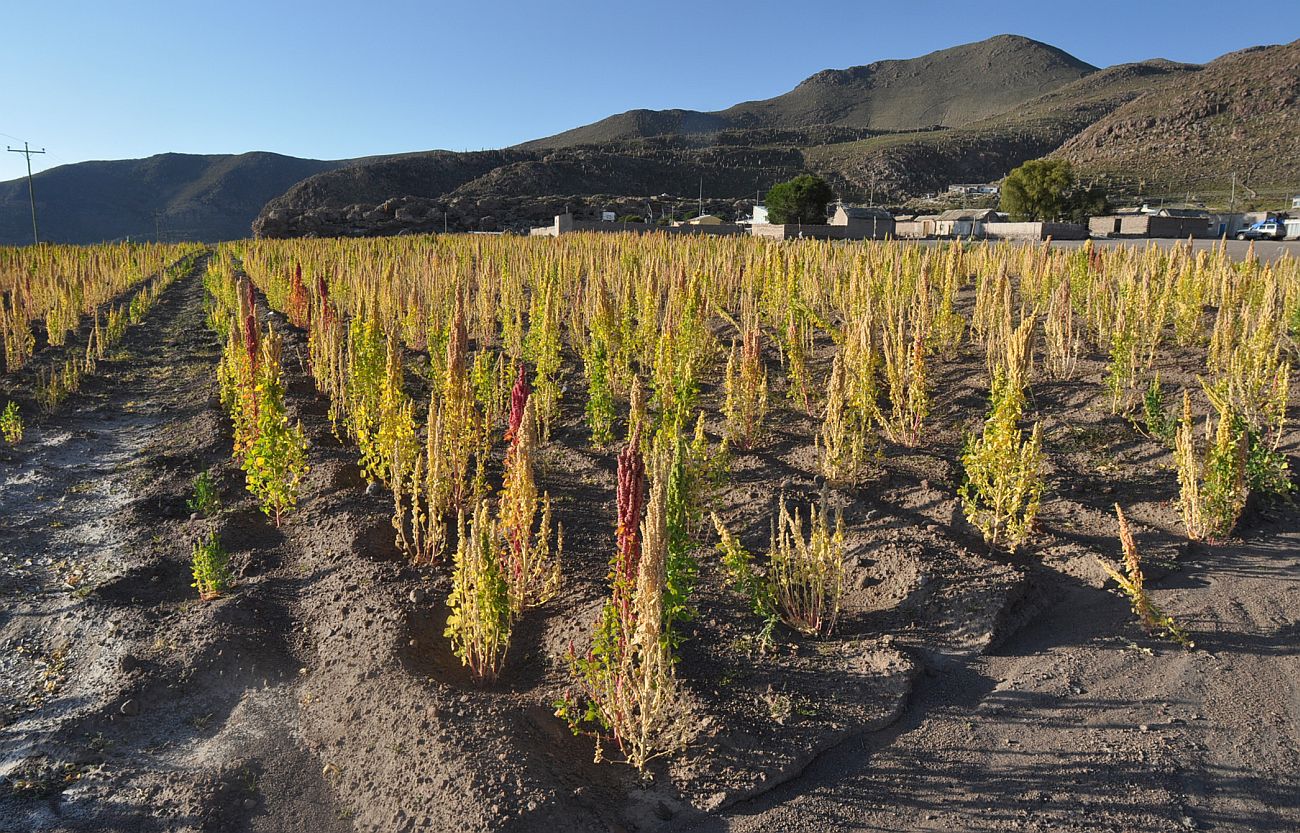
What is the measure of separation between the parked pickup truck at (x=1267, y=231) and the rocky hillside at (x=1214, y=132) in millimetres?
22287

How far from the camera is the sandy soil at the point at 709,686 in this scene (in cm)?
246

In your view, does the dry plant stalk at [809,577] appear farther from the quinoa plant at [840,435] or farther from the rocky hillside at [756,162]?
the rocky hillside at [756,162]

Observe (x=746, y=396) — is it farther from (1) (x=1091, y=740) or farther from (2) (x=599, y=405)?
(1) (x=1091, y=740)

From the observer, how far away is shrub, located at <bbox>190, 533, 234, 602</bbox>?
12.3 feet

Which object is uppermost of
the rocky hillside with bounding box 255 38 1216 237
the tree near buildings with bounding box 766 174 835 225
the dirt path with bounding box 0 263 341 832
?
the rocky hillside with bounding box 255 38 1216 237

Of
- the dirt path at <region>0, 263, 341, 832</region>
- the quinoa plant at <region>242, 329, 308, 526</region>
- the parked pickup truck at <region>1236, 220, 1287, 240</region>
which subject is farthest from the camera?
the parked pickup truck at <region>1236, 220, 1287, 240</region>

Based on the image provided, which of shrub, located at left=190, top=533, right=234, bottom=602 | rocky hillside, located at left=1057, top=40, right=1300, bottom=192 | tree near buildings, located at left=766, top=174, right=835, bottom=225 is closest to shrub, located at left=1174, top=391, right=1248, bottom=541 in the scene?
shrub, located at left=190, top=533, right=234, bottom=602

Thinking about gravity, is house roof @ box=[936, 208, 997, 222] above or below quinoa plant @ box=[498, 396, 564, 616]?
above

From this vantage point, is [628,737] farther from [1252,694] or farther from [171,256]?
[171,256]

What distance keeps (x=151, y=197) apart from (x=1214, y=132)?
12661cm

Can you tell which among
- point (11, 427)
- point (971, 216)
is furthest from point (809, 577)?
point (971, 216)

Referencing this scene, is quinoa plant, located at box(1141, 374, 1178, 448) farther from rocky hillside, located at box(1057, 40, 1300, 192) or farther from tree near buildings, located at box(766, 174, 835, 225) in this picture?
rocky hillside, located at box(1057, 40, 1300, 192)

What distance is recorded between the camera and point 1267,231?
31.8 meters

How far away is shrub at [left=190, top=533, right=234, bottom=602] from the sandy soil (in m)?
0.10
